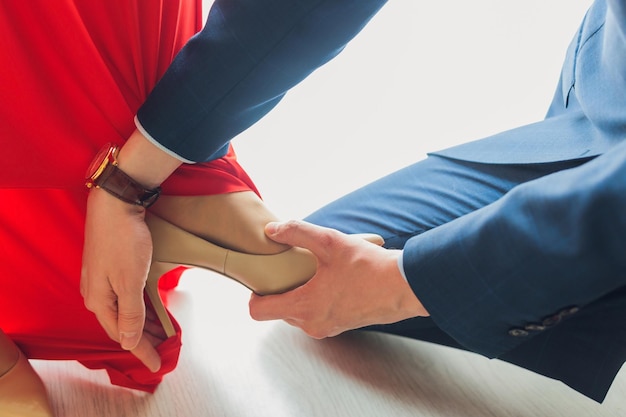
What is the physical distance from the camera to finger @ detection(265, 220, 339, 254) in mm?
817

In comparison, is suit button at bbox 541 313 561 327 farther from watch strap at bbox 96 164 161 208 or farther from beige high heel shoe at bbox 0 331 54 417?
beige high heel shoe at bbox 0 331 54 417

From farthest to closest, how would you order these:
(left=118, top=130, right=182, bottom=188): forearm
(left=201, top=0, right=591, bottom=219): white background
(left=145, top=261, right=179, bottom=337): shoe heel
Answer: (left=201, top=0, right=591, bottom=219): white background
(left=145, top=261, right=179, bottom=337): shoe heel
(left=118, top=130, right=182, bottom=188): forearm

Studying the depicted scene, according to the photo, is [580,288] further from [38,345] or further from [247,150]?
[247,150]

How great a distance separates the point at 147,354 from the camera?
2.76 ft

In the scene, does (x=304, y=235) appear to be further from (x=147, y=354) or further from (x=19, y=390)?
(x=19, y=390)

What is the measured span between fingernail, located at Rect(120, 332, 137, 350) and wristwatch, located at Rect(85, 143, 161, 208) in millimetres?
156

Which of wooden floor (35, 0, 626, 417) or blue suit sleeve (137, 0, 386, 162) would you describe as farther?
wooden floor (35, 0, 626, 417)

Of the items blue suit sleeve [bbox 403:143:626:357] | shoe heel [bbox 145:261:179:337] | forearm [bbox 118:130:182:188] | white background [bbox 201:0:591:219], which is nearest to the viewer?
blue suit sleeve [bbox 403:143:626:357]

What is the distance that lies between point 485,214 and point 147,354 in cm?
44

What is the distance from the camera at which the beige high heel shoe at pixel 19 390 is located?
2.61 ft

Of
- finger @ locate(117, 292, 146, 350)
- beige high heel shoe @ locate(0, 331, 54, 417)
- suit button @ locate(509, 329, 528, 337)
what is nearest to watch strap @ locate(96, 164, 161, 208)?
finger @ locate(117, 292, 146, 350)

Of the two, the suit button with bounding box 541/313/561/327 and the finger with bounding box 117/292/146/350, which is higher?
the finger with bounding box 117/292/146/350

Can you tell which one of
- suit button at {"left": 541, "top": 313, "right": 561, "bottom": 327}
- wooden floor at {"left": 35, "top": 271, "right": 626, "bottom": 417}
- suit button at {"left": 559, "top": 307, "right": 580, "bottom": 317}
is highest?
suit button at {"left": 559, "top": 307, "right": 580, "bottom": 317}

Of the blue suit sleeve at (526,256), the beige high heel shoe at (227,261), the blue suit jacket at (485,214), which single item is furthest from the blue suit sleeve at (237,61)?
the blue suit sleeve at (526,256)
